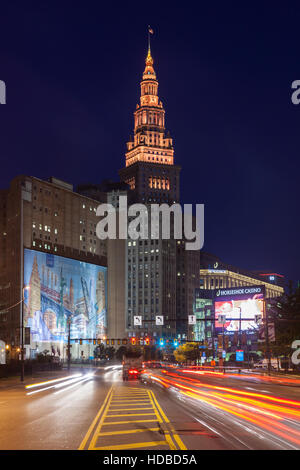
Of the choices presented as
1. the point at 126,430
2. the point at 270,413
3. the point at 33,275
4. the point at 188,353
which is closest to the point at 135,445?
the point at 126,430

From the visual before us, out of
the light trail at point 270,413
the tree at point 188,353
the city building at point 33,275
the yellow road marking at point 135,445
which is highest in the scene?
the city building at point 33,275

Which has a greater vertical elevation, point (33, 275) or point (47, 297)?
point (33, 275)

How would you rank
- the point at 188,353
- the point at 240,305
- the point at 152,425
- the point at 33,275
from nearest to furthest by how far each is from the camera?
1. the point at 152,425
2. the point at 240,305
3. the point at 188,353
4. the point at 33,275

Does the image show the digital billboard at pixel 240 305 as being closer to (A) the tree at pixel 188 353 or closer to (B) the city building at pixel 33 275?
(A) the tree at pixel 188 353

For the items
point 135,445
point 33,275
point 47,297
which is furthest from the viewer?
point 47,297

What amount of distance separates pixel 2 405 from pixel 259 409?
1479 centimetres

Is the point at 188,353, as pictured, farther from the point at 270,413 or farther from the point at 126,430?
the point at 126,430

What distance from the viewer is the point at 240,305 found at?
16775cm

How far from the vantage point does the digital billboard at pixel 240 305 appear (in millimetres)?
162125

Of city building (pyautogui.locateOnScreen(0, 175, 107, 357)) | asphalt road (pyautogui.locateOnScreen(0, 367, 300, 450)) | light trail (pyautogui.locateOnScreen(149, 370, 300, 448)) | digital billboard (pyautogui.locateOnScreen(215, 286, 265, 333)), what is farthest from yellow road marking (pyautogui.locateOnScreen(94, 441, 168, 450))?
city building (pyautogui.locateOnScreen(0, 175, 107, 357))

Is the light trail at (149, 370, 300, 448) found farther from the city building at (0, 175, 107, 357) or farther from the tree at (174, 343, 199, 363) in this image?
the city building at (0, 175, 107, 357)

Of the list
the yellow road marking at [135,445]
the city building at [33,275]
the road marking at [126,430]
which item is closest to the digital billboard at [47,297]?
the city building at [33,275]
